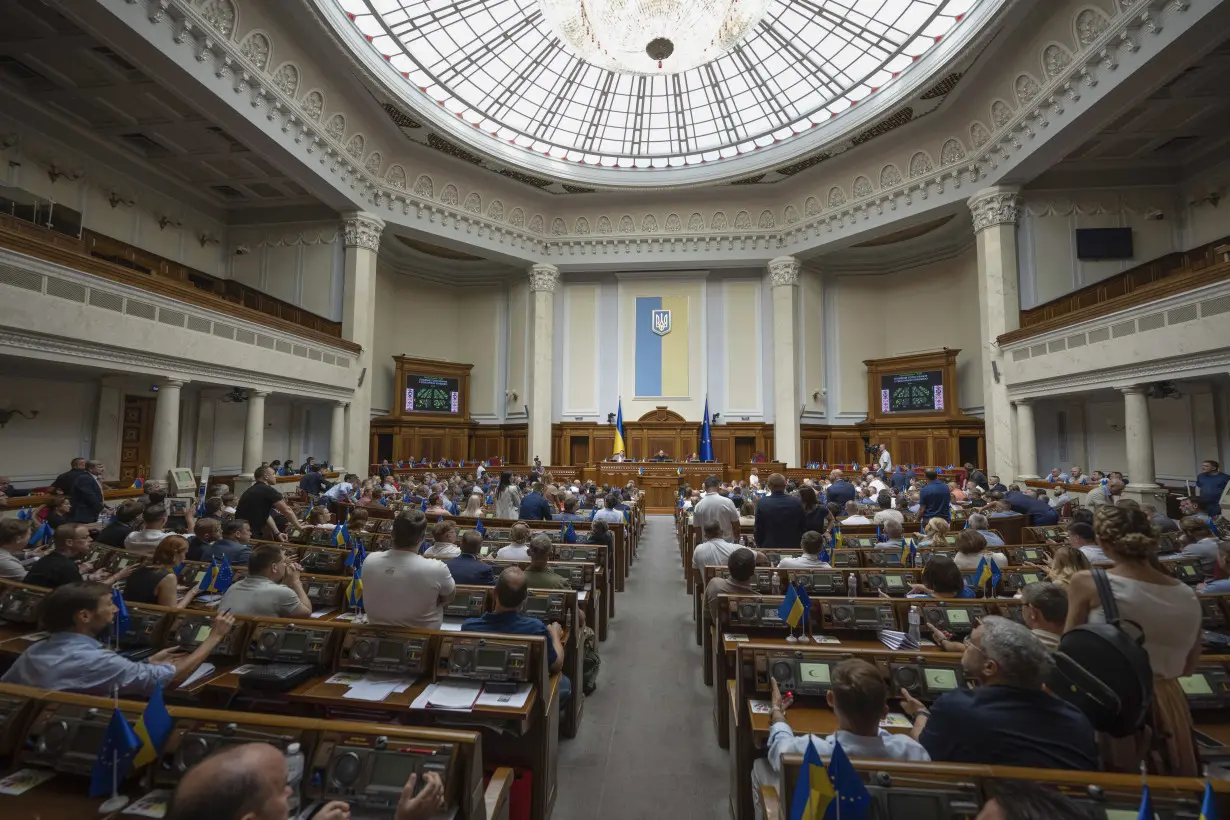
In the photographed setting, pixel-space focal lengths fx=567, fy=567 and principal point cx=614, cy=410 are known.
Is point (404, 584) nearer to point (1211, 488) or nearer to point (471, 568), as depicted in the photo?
point (471, 568)

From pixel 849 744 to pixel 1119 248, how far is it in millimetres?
16608

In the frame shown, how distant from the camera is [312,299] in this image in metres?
15.5

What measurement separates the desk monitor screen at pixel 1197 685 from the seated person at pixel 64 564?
568cm

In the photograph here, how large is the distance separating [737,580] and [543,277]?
55.2ft

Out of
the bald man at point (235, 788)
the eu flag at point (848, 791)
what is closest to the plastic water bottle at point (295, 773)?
the bald man at point (235, 788)

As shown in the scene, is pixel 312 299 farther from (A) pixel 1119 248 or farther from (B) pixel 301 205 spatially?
(A) pixel 1119 248

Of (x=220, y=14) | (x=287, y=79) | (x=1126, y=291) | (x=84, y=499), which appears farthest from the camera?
(x=287, y=79)

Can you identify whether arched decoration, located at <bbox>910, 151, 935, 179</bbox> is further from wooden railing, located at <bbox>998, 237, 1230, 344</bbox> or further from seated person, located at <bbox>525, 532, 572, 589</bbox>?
seated person, located at <bbox>525, 532, 572, 589</bbox>

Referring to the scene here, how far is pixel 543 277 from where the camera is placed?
761 inches

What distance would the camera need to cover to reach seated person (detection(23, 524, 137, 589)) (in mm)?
3670

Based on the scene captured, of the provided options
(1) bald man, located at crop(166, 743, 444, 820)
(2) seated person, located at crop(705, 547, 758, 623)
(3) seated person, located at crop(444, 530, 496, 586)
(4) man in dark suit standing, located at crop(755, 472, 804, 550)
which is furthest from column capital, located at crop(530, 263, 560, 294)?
(1) bald man, located at crop(166, 743, 444, 820)

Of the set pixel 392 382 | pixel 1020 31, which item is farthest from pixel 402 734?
pixel 392 382

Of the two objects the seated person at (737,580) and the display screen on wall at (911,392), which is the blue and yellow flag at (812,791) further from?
the display screen on wall at (911,392)

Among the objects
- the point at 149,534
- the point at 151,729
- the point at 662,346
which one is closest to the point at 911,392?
the point at 662,346
